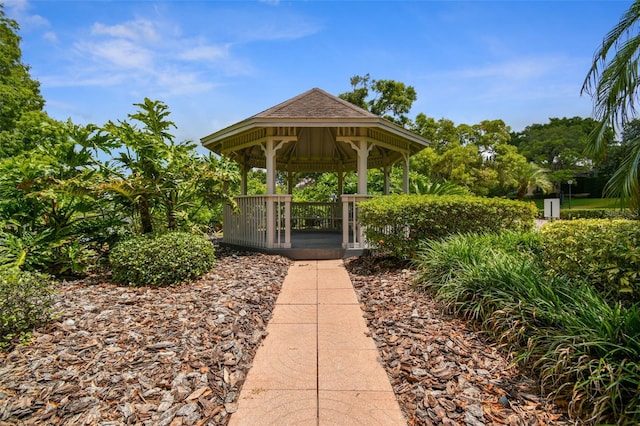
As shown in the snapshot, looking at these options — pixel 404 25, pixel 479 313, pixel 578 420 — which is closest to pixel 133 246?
pixel 479 313

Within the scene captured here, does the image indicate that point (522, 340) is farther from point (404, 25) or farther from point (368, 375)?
point (404, 25)

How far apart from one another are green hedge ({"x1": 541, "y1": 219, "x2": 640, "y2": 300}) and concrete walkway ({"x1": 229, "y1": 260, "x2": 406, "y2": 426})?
2.20 m

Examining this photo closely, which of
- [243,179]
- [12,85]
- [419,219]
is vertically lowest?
[419,219]

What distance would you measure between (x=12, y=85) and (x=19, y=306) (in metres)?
20.3

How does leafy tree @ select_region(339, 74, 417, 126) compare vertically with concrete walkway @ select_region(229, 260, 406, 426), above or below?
above

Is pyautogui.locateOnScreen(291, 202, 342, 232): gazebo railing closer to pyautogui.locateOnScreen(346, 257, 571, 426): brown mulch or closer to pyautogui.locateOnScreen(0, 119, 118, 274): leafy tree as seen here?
pyautogui.locateOnScreen(0, 119, 118, 274): leafy tree

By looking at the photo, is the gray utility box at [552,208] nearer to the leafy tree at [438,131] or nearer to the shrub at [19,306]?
the leafy tree at [438,131]

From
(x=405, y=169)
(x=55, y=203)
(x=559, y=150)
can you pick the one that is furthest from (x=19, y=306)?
(x=559, y=150)

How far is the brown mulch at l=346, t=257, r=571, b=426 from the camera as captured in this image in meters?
2.22

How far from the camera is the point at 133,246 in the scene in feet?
16.2

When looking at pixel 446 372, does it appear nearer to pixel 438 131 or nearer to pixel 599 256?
pixel 599 256

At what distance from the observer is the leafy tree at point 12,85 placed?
51.2 ft

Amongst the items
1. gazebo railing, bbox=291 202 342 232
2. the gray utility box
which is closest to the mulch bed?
gazebo railing, bbox=291 202 342 232

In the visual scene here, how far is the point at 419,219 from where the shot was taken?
5.88 meters
